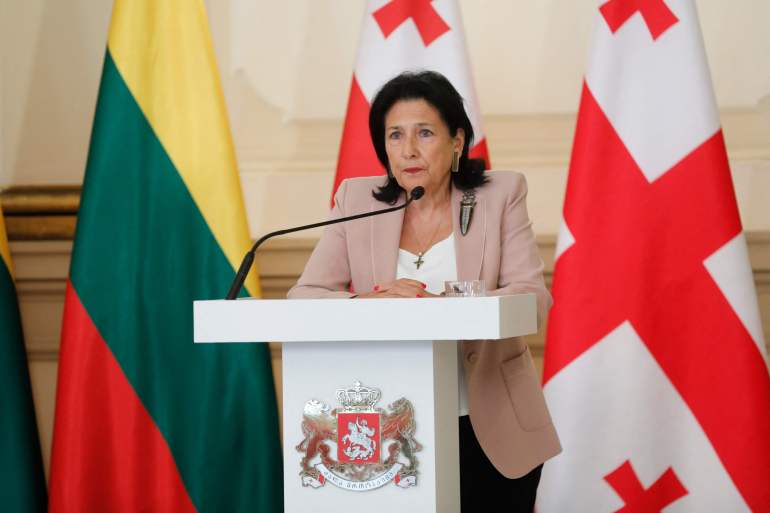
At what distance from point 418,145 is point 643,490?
1.30 metres

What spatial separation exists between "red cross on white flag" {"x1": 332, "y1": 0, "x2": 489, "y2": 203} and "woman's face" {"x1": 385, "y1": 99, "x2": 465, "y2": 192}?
0.88 metres

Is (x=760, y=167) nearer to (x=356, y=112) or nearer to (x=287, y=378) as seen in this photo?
(x=356, y=112)

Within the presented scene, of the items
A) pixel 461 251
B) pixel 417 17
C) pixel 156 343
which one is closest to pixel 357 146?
pixel 417 17

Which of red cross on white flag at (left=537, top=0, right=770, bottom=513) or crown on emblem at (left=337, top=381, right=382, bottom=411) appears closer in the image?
crown on emblem at (left=337, top=381, right=382, bottom=411)

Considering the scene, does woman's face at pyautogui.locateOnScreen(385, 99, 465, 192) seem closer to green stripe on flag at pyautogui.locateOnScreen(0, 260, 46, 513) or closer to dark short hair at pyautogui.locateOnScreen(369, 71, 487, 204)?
dark short hair at pyautogui.locateOnScreen(369, 71, 487, 204)

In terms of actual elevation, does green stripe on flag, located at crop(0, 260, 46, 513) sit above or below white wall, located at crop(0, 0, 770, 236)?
below

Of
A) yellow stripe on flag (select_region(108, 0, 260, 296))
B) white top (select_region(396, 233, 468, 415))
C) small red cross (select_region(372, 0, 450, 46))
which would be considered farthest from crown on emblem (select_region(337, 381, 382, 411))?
small red cross (select_region(372, 0, 450, 46))

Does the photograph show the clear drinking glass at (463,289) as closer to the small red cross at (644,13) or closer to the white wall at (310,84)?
the small red cross at (644,13)

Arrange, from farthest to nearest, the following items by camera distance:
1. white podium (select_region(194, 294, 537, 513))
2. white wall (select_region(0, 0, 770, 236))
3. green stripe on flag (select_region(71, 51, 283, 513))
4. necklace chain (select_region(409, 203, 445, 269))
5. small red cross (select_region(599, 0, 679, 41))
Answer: white wall (select_region(0, 0, 770, 236)) < green stripe on flag (select_region(71, 51, 283, 513)) < small red cross (select_region(599, 0, 679, 41)) < necklace chain (select_region(409, 203, 445, 269)) < white podium (select_region(194, 294, 537, 513))

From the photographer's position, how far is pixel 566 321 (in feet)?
9.74

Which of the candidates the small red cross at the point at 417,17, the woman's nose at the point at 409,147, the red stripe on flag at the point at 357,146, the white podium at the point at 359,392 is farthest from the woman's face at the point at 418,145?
the small red cross at the point at 417,17

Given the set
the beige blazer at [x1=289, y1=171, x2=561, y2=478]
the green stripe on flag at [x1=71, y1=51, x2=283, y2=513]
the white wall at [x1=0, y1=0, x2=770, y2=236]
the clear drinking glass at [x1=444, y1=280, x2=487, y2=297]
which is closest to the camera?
the clear drinking glass at [x1=444, y1=280, x2=487, y2=297]

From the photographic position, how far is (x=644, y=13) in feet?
9.91

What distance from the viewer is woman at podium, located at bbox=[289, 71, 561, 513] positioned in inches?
83.3
